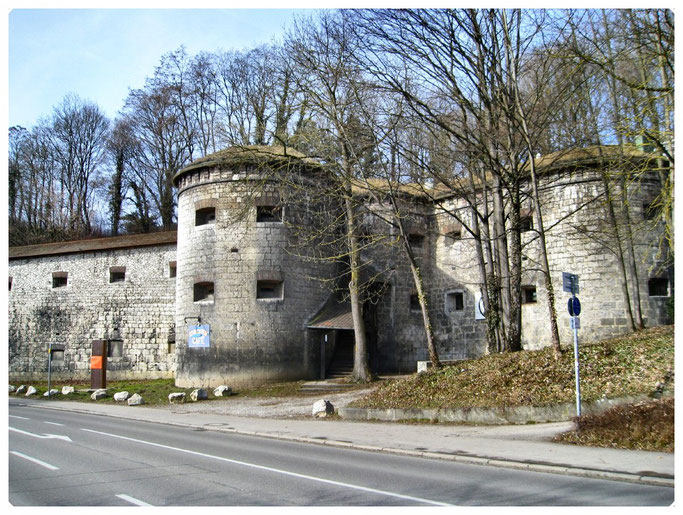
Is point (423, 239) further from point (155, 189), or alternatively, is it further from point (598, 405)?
point (155, 189)

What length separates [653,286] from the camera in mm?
21875

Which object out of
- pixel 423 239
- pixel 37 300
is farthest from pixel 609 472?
pixel 37 300

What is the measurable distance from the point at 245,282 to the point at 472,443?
14.2 m

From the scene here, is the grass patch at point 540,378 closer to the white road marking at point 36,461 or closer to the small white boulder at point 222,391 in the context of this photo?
the small white boulder at point 222,391

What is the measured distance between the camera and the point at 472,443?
10.9 m

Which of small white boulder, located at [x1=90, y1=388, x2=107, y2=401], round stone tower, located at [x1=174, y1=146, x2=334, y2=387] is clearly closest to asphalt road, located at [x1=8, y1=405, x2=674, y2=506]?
round stone tower, located at [x1=174, y1=146, x2=334, y2=387]

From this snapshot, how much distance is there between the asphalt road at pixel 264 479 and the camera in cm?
677

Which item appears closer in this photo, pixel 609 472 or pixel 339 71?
pixel 609 472

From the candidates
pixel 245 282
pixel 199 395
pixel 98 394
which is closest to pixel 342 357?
pixel 245 282

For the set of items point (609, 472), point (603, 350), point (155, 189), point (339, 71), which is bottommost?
point (609, 472)

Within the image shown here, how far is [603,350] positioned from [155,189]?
37.5 metres

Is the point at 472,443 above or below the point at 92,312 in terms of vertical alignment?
below

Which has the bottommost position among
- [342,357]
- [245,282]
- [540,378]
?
[540,378]

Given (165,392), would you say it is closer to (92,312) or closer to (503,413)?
(92,312)
